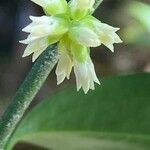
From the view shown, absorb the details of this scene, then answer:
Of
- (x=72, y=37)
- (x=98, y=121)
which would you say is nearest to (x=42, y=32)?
(x=72, y=37)

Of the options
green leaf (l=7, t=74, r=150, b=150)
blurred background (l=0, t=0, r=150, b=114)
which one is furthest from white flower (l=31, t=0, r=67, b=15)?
blurred background (l=0, t=0, r=150, b=114)

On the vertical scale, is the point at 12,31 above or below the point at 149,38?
below

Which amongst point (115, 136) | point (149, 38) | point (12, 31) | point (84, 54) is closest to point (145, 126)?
point (115, 136)

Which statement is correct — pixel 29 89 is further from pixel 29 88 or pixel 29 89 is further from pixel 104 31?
pixel 104 31

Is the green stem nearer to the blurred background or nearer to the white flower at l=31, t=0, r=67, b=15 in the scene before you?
the white flower at l=31, t=0, r=67, b=15

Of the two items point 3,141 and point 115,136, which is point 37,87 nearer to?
point 3,141

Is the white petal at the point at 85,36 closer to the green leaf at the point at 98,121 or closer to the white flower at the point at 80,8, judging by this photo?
the white flower at the point at 80,8
